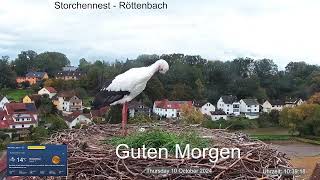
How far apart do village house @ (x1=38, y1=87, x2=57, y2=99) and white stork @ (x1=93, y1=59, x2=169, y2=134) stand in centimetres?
89

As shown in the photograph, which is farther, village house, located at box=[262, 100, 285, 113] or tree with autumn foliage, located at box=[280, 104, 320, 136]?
tree with autumn foliage, located at box=[280, 104, 320, 136]

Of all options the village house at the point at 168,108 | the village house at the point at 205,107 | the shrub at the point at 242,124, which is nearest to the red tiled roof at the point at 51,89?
the village house at the point at 168,108

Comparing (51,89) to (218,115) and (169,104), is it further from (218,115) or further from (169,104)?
(218,115)

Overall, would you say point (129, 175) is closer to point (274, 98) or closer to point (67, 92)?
point (67, 92)

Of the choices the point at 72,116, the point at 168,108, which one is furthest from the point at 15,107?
the point at 168,108

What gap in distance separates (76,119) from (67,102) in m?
0.34

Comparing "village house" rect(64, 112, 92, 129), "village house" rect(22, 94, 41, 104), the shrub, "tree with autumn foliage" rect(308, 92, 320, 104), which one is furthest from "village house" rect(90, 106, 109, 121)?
"tree with autumn foliage" rect(308, 92, 320, 104)

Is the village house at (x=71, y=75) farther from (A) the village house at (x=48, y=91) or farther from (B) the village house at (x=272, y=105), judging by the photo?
(B) the village house at (x=272, y=105)

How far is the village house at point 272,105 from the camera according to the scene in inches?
Result: 204

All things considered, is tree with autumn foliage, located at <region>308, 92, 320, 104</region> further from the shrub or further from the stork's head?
the stork's head

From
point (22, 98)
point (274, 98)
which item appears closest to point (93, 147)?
point (22, 98)

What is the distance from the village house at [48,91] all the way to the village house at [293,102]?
7.70ft

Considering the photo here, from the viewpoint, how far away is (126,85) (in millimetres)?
3512
